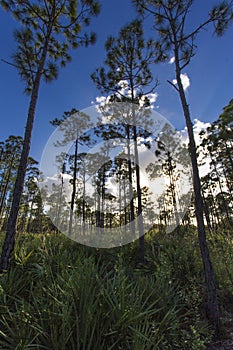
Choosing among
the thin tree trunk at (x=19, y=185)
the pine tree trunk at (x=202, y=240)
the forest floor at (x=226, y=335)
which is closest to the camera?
the forest floor at (x=226, y=335)

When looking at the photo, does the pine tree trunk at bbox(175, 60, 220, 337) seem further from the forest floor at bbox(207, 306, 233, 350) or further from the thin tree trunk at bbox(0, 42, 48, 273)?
the thin tree trunk at bbox(0, 42, 48, 273)

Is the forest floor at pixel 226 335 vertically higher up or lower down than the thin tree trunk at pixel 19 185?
lower down

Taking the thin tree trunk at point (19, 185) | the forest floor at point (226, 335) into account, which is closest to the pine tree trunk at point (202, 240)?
the forest floor at point (226, 335)

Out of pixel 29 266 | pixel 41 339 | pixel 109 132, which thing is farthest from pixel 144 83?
pixel 41 339

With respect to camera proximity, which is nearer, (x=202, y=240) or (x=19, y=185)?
(x=202, y=240)

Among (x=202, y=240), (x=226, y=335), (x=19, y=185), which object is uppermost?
(x=19, y=185)

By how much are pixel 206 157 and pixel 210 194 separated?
764 centimetres

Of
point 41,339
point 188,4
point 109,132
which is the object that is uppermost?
point 188,4

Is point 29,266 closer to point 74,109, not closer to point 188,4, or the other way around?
point 188,4

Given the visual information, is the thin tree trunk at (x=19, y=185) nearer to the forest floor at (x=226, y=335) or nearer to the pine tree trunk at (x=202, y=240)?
the forest floor at (x=226, y=335)

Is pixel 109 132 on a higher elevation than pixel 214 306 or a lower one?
higher

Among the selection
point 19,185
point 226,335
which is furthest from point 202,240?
point 19,185

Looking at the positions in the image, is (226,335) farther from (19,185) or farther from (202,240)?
(19,185)

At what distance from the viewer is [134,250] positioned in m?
8.51
